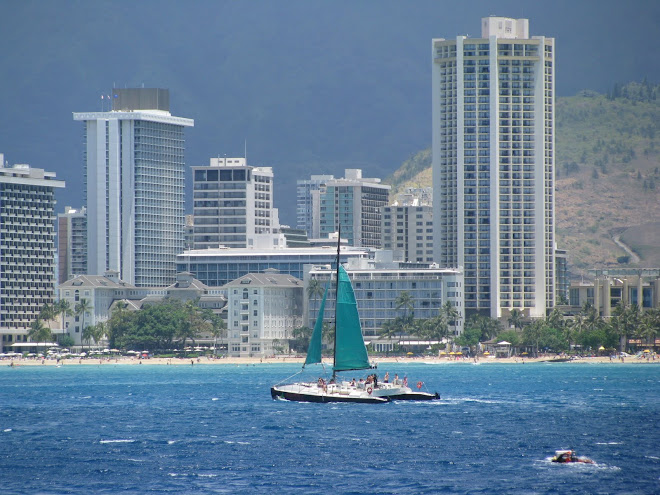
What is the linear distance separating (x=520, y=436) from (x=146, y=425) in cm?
3773

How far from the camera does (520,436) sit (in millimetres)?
122562

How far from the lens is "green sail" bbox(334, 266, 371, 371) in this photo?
156375 millimetres

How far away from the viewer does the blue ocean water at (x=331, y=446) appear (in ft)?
318

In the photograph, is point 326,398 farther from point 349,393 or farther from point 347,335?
point 347,335

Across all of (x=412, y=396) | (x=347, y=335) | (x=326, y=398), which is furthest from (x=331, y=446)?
(x=412, y=396)

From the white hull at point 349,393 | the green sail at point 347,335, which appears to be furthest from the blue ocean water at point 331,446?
the green sail at point 347,335

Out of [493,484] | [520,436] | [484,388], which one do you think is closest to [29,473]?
[493,484]

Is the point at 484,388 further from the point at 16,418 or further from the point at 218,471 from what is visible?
the point at 218,471

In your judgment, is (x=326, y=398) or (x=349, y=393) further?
(x=326, y=398)

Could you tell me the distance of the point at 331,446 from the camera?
11650cm

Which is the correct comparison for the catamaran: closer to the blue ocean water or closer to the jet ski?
the blue ocean water

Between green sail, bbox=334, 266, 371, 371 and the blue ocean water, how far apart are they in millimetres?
4796

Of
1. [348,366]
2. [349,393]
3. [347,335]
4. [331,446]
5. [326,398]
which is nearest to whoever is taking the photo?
[331,446]

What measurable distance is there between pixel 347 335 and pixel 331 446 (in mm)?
40814
